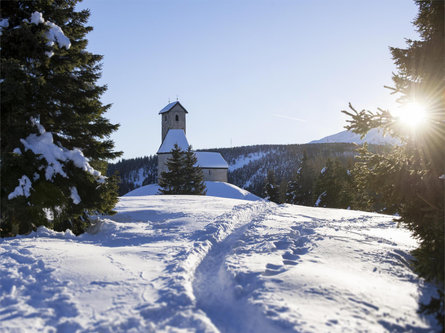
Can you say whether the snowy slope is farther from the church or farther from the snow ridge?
the church

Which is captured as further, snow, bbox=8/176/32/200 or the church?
the church

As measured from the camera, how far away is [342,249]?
690 centimetres

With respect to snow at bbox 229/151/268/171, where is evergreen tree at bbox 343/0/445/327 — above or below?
below

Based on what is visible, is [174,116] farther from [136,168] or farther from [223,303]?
[136,168]

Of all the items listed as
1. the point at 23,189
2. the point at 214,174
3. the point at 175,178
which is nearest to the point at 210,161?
the point at 214,174

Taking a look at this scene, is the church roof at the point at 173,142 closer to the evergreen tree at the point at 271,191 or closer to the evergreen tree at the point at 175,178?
the evergreen tree at the point at 271,191

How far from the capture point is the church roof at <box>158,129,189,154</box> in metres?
49.8

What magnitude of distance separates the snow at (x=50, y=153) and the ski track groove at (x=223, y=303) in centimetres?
463

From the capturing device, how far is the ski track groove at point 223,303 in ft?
12.4

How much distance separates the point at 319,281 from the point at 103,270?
12.1 feet

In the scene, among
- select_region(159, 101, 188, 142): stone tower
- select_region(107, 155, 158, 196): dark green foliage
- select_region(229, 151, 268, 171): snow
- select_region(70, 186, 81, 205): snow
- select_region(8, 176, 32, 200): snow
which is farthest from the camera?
select_region(229, 151, 268, 171): snow

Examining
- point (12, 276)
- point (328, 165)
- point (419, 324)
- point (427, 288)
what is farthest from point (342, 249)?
point (328, 165)

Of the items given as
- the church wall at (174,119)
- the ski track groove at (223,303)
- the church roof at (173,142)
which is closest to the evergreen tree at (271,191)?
the church roof at (173,142)

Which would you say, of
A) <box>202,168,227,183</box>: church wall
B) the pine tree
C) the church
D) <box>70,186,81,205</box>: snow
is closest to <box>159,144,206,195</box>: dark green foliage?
the church
